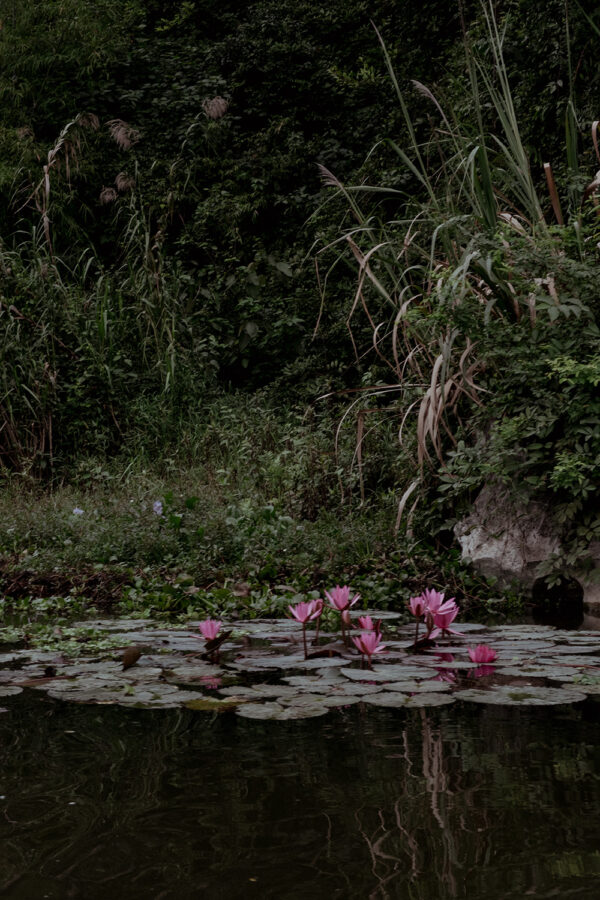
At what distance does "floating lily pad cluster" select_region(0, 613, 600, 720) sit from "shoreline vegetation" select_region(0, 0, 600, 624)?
805 millimetres

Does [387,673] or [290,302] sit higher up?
[290,302]

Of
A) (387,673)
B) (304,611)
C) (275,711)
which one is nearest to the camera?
(275,711)

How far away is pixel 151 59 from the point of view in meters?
10.4

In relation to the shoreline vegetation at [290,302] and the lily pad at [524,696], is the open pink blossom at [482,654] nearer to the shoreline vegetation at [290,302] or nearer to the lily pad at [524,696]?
the lily pad at [524,696]

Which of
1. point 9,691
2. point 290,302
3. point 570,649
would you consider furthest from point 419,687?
point 290,302

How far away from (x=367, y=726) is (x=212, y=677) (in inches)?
21.3

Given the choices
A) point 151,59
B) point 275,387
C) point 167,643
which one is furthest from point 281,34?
point 167,643

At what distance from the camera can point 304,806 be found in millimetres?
1260

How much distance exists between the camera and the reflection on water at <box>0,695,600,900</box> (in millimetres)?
1018

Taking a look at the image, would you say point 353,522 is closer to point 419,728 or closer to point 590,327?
point 590,327

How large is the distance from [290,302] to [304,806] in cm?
767

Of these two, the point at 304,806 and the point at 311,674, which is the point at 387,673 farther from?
the point at 304,806

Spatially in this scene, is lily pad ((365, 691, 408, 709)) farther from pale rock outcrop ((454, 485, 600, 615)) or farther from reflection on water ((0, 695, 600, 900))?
pale rock outcrop ((454, 485, 600, 615))

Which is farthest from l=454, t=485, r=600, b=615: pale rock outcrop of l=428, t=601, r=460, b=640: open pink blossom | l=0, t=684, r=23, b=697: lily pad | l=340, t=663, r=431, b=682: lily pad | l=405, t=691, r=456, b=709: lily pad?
l=0, t=684, r=23, b=697: lily pad
